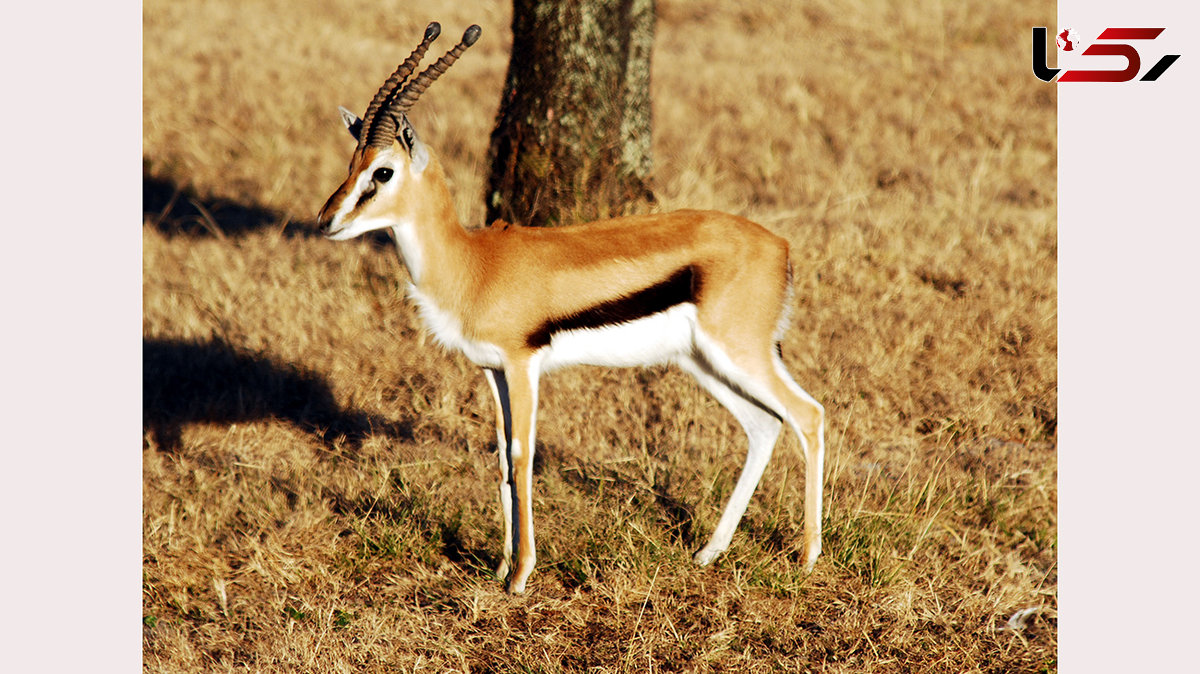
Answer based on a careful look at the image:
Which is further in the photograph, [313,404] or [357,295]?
[357,295]

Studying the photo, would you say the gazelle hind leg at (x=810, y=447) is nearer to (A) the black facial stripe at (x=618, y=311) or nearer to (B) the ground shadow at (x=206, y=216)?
(A) the black facial stripe at (x=618, y=311)

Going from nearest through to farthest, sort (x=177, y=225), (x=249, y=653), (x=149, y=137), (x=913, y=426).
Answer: (x=249, y=653)
(x=913, y=426)
(x=177, y=225)
(x=149, y=137)

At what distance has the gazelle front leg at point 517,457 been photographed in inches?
173

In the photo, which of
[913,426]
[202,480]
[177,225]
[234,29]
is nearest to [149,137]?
[177,225]

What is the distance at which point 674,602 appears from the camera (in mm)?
4598

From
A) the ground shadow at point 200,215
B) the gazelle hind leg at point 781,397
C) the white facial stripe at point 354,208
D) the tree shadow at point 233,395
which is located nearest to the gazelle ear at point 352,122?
the white facial stripe at point 354,208

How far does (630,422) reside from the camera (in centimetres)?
622

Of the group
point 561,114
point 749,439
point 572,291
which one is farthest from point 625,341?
point 561,114

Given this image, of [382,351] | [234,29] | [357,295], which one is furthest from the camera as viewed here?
[234,29]

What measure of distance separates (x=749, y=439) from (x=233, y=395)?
3.43 metres

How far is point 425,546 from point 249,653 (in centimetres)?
90

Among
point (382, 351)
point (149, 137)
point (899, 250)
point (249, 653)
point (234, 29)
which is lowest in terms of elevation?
point (249, 653)

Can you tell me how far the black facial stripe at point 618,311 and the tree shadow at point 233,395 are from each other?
203cm

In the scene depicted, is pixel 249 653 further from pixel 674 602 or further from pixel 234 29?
pixel 234 29
